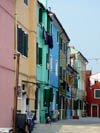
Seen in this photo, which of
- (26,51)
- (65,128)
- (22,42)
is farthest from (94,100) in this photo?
(22,42)

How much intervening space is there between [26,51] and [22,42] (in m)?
1.75

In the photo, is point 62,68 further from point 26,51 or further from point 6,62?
point 6,62

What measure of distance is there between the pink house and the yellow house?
6.10ft

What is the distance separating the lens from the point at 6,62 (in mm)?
26375

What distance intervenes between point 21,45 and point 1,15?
5.43 meters

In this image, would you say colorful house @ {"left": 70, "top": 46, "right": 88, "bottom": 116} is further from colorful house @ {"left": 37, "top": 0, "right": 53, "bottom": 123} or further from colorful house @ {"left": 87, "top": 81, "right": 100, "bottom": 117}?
colorful house @ {"left": 37, "top": 0, "right": 53, "bottom": 123}

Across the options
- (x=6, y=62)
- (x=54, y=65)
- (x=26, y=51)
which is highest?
(x=54, y=65)

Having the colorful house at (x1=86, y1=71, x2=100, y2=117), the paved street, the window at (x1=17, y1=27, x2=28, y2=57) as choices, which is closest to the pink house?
the window at (x1=17, y1=27, x2=28, y2=57)

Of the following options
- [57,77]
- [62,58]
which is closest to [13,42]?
[57,77]

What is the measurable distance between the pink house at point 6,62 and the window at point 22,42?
1.75m

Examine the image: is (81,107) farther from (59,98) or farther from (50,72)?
(50,72)

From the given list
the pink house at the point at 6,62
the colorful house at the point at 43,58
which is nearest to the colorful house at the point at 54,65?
the colorful house at the point at 43,58

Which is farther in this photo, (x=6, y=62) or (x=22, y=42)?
(x=22, y=42)

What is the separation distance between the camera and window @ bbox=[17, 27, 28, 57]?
29580 millimetres
